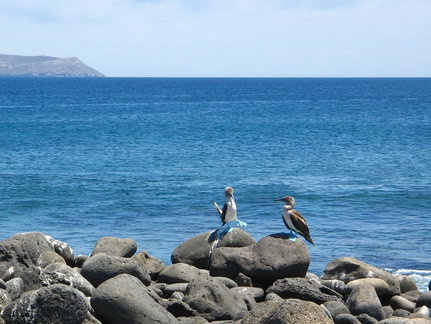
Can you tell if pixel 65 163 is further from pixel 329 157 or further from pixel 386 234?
pixel 386 234

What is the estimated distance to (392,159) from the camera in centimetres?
4553

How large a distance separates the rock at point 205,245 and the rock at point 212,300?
3.08 m

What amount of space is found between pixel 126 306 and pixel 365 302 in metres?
4.88

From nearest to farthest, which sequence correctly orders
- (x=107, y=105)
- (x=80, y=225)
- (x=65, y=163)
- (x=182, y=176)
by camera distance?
(x=80, y=225) → (x=182, y=176) → (x=65, y=163) → (x=107, y=105)

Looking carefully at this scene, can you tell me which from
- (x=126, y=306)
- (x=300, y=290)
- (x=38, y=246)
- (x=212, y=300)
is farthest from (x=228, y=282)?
(x=38, y=246)

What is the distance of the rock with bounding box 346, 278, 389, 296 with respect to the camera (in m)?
15.6

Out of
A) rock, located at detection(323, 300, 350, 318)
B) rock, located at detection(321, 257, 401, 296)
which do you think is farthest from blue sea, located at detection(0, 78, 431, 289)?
rock, located at detection(323, 300, 350, 318)

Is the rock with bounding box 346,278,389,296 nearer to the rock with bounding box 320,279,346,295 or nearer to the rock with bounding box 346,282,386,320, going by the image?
the rock with bounding box 320,279,346,295

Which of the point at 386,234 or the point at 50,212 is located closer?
the point at 386,234

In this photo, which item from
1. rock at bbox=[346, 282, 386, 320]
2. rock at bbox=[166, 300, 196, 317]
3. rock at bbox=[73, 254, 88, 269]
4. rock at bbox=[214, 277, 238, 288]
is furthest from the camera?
rock at bbox=[73, 254, 88, 269]

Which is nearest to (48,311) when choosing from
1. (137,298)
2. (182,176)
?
(137,298)

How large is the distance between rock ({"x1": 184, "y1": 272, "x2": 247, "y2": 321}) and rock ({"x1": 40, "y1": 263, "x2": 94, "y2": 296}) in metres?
1.93

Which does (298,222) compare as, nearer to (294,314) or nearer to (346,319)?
(346,319)

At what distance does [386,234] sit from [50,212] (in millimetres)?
13448
